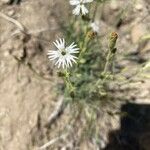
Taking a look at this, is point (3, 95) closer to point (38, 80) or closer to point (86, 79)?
point (38, 80)

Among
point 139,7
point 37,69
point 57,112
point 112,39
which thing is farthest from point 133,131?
point 112,39

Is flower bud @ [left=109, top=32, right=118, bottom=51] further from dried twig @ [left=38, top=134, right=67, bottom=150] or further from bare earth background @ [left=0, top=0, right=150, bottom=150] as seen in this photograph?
dried twig @ [left=38, top=134, right=67, bottom=150]

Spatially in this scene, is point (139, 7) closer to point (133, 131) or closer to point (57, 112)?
point (133, 131)

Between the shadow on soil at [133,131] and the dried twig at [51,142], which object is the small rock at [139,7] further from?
the dried twig at [51,142]

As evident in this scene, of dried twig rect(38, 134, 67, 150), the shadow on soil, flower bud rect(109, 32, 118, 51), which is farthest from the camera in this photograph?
the shadow on soil

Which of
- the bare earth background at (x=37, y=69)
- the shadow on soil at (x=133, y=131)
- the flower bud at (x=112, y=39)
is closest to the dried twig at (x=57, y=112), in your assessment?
the bare earth background at (x=37, y=69)

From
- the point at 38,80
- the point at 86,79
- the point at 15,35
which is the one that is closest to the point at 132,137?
the point at 86,79

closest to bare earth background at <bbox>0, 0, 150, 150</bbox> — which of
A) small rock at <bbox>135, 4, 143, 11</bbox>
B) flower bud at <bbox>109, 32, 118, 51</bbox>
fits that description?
small rock at <bbox>135, 4, 143, 11</bbox>
